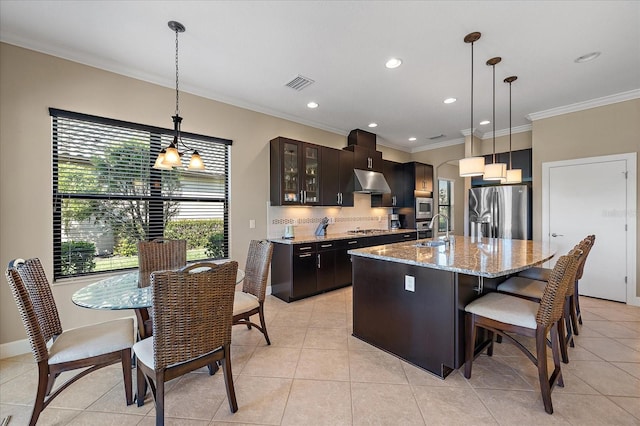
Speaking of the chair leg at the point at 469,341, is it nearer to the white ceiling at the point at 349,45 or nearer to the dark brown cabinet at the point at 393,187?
the white ceiling at the point at 349,45

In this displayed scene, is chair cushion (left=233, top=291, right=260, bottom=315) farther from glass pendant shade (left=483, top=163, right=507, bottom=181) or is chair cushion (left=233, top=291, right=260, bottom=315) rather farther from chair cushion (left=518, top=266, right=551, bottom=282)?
chair cushion (left=518, top=266, right=551, bottom=282)

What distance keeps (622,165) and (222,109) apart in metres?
5.57

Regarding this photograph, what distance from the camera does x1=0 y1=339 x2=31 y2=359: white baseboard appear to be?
2.40 metres

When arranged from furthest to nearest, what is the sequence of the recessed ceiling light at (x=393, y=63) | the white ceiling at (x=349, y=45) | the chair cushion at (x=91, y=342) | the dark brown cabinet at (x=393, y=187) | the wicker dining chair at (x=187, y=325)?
the dark brown cabinet at (x=393, y=187) → the recessed ceiling light at (x=393, y=63) → the white ceiling at (x=349, y=45) → the chair cushion at (x=91, y=342) → the wicker dining chair at (x=187, y=325)

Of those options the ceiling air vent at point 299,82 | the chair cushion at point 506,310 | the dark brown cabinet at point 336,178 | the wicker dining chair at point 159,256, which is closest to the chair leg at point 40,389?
the wicker dining chair at point 159,256

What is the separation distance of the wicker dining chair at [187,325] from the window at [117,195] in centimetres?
176

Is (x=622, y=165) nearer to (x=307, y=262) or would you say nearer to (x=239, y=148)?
(x=307, y=262)

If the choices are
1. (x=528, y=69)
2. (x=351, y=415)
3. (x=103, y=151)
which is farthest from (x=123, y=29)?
(x=528, y=69)

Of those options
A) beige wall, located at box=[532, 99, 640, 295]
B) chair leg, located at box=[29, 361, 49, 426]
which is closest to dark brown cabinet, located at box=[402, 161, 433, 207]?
beige wall, located at box=[532, 99, 640, 295]

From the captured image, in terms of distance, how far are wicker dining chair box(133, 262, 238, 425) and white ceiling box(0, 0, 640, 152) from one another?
2038mm

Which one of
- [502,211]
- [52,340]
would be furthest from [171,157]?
[502,211]

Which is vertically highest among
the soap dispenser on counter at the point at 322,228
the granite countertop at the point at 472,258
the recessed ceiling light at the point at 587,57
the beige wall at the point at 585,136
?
the recessed ceiling light at the point at 587,57

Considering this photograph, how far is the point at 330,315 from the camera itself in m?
3.35

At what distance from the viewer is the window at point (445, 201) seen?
6.75m
